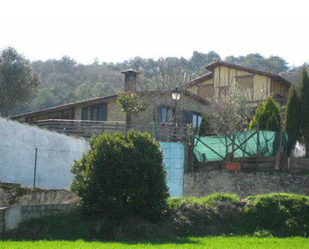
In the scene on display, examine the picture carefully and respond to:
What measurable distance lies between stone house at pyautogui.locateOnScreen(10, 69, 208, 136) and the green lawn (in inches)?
666

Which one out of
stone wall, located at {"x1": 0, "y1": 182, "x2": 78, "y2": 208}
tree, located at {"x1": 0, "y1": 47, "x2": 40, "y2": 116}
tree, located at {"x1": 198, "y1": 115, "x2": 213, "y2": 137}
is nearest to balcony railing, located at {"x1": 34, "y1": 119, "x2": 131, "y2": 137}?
tree, located at {"x1": 198, "y1": 115, "x2": 213, "y2": 137}

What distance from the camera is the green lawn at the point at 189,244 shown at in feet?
29.4

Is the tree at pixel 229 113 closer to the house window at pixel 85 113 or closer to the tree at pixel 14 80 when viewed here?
the house window at pixel 85 113

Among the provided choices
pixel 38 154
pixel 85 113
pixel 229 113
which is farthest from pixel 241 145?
pixel 85 113

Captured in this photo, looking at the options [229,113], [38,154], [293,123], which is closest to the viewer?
[38,154]

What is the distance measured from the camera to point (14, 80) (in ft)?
111

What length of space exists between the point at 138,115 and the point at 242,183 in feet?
38.2

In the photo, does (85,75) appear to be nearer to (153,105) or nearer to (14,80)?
(14,80)

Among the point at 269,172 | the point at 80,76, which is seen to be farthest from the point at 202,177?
the point at 80,76

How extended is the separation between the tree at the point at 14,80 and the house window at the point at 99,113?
17.8 ft

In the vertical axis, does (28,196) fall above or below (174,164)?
below

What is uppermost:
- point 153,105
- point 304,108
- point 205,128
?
point 153,105

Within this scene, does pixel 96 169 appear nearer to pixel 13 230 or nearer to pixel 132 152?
pixel 132 152

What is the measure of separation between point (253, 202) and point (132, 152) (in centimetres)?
325
